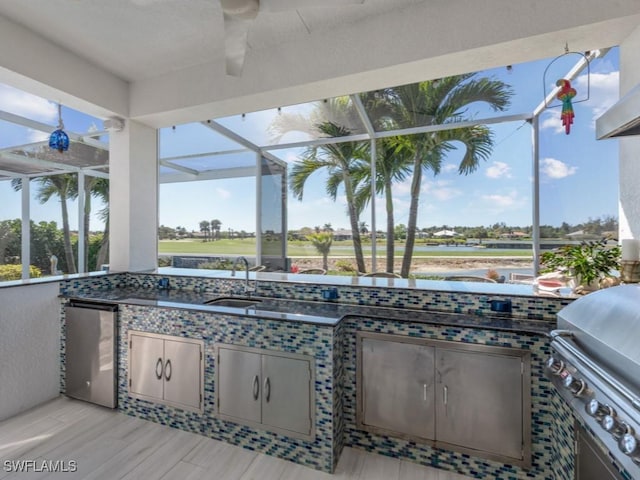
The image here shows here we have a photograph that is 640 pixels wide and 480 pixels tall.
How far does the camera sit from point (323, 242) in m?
5.37

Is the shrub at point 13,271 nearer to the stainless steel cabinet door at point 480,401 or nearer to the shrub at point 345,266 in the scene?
the shrub at point 345,266

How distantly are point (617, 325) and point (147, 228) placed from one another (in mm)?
3747

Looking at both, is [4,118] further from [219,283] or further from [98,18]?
[219,283]

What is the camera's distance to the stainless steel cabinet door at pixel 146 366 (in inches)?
86.0

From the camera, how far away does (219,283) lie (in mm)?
2646

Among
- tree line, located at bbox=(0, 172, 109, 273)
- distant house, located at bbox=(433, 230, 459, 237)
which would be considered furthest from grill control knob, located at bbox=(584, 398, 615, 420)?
tree line, located at bbox=(0, 172, 109, 273)

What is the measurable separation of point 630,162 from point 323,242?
13.1 ft

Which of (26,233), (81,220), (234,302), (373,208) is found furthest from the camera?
(81,220)

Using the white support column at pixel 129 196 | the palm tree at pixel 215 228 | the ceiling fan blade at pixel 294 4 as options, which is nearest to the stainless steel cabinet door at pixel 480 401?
the ceiling fan blade at pixel 294 4

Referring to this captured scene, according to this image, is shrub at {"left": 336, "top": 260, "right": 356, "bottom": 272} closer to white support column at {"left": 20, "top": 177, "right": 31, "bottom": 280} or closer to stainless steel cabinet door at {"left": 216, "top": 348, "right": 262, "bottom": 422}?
stainless steel cabinet door at {"left": 216, "top": 348, "right": 262, "bottom": 422}

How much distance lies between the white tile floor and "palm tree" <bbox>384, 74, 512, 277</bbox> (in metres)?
3.30

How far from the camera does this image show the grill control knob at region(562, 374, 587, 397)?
108 cm

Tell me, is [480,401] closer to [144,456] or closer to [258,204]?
[144,456]

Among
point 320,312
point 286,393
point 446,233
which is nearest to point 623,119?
point 320,312
